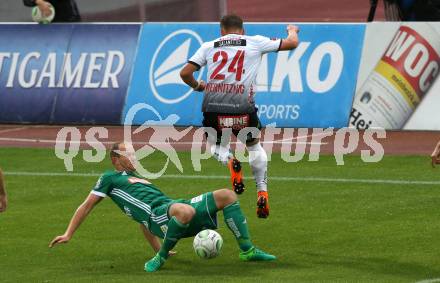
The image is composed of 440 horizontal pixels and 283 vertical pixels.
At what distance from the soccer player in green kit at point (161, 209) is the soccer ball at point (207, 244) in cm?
8

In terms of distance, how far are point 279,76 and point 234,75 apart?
967cm

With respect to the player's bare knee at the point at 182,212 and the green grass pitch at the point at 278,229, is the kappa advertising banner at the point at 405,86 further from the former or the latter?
the player's bare knee at the point at 182,212

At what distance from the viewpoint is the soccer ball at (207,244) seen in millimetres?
13375

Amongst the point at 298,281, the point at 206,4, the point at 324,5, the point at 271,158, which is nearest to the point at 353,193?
the point at 271,158

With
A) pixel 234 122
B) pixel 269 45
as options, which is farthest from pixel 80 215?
pixel 269 45

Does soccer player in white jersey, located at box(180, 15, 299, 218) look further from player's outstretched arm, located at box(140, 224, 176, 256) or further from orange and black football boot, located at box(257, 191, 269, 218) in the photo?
player's outstretched arm, located at box(140, 224, 176, 256)

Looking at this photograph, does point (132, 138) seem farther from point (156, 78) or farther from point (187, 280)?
point (187, 280)

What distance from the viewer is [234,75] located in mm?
15414

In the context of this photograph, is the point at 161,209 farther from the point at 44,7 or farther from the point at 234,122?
the point at 44,7

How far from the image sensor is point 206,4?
99.8 ft

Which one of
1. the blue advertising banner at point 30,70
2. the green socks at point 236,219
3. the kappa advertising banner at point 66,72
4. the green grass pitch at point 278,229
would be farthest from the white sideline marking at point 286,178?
the green socks at point 236,219

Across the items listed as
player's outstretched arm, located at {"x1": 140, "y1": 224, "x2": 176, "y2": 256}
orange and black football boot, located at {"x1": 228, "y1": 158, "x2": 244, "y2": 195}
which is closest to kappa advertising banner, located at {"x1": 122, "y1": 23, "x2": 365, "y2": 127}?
orange and black football boot, located at {"x1": 228, "y1": 158, "x2": 244, "y2": 195}

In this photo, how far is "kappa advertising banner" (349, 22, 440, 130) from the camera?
24125 millimetres

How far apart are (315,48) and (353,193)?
706cm
